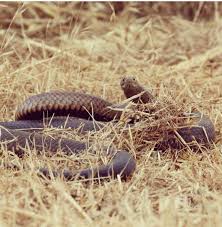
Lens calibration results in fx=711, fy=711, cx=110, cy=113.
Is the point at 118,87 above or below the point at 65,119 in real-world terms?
below

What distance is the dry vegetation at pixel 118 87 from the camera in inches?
124

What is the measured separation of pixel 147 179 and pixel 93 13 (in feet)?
15.7

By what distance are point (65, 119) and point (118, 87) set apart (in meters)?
1.17

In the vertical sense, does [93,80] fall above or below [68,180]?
below

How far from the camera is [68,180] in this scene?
3.60 metres

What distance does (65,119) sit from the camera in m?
4.73

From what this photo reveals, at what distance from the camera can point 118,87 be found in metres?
5.82

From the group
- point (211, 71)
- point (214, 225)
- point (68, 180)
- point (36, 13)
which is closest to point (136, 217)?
point (214, 225)

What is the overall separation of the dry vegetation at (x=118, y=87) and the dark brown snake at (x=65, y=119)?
0.14m

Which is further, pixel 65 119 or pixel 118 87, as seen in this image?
pixel 118 87

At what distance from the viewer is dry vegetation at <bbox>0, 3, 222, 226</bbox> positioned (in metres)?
3.15

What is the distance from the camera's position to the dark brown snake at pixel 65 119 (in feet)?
14.0

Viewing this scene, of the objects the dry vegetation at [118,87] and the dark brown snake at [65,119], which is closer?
the dry vegetation at [118,87]

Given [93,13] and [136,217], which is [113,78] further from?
[136,217]
